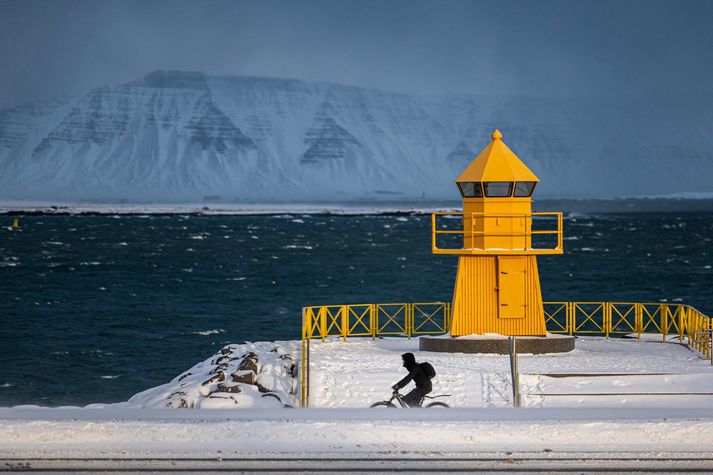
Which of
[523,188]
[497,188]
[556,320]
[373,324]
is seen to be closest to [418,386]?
[497,188]

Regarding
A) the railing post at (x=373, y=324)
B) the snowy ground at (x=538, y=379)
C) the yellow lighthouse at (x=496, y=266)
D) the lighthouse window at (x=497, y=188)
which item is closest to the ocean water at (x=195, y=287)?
the railing post at (x=373, y=324)

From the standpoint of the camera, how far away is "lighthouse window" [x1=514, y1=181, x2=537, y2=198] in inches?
1071

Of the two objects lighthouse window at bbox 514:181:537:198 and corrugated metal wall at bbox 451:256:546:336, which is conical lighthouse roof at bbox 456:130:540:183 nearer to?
lighthouse window at bbox 514:181:537:198

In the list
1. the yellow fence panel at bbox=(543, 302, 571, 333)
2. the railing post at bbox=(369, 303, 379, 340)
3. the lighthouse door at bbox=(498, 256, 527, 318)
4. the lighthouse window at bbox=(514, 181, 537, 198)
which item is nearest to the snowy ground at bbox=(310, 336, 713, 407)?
the lighthouse door at bbox=(498, 256, 527, 318)

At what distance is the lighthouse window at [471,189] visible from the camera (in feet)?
→ 89.5

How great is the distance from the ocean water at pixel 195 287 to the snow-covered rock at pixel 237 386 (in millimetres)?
7872

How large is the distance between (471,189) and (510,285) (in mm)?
2544

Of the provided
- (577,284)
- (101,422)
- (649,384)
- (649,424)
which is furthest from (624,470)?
(577,284)

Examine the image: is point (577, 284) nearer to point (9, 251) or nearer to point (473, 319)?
point (473, 319)

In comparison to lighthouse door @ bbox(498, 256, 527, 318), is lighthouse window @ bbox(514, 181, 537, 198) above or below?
above

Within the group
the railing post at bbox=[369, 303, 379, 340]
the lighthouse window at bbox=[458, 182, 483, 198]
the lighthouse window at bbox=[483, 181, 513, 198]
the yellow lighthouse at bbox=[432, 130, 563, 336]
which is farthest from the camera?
the railing post at bbox=[369, 303, 379, 340]

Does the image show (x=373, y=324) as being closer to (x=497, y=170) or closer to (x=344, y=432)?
(x=497, y=170)

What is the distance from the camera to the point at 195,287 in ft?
259

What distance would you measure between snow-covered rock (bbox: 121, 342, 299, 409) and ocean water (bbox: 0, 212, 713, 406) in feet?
25.8
